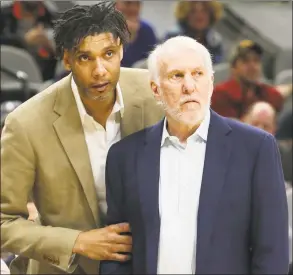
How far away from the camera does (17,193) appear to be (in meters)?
1.36

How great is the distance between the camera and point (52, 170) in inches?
53.7

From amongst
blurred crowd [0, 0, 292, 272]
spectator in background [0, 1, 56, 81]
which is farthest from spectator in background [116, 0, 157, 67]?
spectator in background [0, 1, 56, 81]

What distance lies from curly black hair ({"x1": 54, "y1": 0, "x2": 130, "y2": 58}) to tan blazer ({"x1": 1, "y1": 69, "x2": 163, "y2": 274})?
0.12 meters

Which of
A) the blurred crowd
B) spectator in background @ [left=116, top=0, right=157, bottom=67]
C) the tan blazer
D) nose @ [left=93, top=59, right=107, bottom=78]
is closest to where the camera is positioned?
nose @ [left=93, top=59, right=107, bottom=78]

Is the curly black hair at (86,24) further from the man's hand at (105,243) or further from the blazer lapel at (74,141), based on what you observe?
the man's hand at (105,243)

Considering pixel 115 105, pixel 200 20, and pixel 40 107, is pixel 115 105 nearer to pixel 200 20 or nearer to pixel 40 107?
pixel 40 107

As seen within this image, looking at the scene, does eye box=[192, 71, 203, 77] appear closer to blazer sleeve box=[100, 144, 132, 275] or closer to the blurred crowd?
blazer sleeve box=[100, 144, 132, 275]

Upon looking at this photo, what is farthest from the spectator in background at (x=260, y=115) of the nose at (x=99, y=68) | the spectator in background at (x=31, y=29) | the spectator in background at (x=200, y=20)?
the nose at (x=99, y=68)

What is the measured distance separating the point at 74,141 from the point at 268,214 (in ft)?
1.22

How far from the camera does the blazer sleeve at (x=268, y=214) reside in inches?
45.1

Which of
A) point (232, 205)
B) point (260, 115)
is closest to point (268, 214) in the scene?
point (232, 205)

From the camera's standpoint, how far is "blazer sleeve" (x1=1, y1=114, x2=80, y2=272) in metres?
1.35

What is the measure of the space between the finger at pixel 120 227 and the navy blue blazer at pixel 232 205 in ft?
0.13

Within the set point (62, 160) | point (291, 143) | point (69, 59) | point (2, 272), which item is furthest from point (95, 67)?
point (291, 143)
